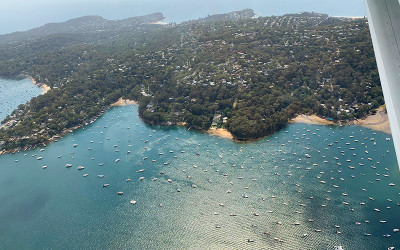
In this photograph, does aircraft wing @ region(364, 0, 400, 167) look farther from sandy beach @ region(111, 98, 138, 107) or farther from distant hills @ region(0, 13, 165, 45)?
distant hills @ region(0, 13, 165, 45)

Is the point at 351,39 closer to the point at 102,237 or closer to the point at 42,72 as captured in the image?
the point at 102,237

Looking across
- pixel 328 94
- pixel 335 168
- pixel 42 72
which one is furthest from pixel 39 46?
pixel 335 168

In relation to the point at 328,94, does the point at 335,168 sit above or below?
below

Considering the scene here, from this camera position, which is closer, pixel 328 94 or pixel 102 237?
pixel 102 237

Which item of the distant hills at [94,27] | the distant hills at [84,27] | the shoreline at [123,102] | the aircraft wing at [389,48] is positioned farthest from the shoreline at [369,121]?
the distant hills at [84,27]

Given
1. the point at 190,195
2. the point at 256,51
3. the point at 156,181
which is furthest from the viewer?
the point at 256,51

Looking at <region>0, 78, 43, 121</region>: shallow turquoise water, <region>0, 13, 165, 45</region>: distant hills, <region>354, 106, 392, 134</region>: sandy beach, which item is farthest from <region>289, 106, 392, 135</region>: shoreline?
<region>0, 13, 165, 45</region>: distant hills

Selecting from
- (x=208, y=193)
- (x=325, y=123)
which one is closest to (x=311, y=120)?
(x=325, y=123)

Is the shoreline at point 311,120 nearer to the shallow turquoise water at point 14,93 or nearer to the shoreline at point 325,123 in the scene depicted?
the shoreline at point 325,123
